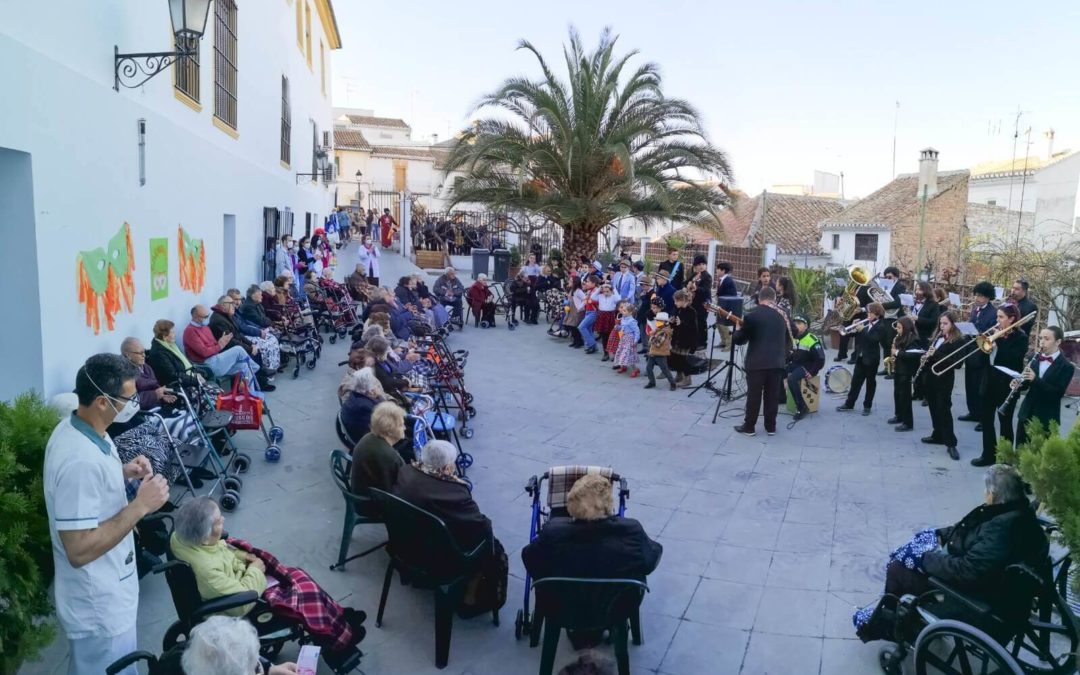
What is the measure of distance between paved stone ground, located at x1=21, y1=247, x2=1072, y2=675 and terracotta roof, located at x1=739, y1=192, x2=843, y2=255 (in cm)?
2268

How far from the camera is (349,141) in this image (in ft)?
149

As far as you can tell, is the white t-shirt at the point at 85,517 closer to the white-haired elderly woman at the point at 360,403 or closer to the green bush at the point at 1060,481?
the white-haired elderly woman at the point at 360,403

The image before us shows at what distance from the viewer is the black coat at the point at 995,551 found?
3512 millimetres

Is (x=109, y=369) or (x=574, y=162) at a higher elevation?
(x=574, y=162)

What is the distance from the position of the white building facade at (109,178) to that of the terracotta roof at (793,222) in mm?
23886

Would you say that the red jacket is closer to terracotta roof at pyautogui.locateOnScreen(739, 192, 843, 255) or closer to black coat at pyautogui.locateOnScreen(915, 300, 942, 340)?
black coat at pyautogui.locateOnScreen(915, 300, 942, 340)

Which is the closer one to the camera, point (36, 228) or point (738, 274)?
point (36, 228)

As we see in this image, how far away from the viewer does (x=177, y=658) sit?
262 cm

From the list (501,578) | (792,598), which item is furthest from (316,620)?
(792,598)

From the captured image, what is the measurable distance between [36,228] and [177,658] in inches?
144

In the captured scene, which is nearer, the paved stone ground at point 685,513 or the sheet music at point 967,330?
the paved stone ground at point 685,513

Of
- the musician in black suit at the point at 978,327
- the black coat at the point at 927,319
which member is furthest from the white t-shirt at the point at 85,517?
the black coat at the point at 927,319

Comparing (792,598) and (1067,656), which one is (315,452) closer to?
(792,598)

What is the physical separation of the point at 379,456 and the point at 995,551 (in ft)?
11.6
